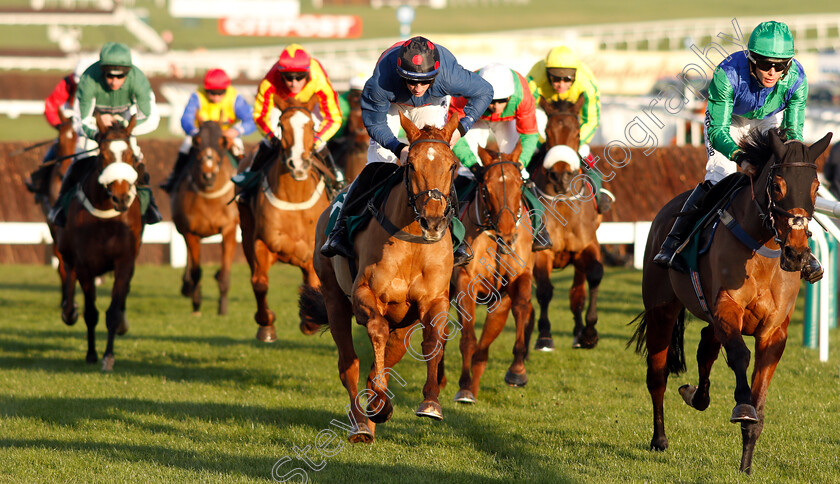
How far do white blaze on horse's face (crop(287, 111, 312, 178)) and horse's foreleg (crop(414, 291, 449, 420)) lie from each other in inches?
109

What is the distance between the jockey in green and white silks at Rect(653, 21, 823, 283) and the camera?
16.5 ft

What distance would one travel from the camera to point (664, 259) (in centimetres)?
541

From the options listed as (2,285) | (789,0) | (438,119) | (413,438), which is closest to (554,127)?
(438,119)

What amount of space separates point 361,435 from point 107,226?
3.86m

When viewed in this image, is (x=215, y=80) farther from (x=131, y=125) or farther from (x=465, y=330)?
(x=465, y=330)

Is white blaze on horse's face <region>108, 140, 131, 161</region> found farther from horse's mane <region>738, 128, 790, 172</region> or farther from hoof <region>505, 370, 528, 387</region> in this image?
horse's mane <region>738, 128, 790, 172</region>

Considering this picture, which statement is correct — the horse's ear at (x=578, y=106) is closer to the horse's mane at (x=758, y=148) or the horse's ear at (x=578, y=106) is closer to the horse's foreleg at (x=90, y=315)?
the horse's mane at (x=758, y=148)

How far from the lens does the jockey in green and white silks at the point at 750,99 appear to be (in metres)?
5.04

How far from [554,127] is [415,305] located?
10.4 ft

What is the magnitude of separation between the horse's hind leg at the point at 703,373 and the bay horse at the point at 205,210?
19.1 feet

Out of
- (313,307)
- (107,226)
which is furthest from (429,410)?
(107,226)

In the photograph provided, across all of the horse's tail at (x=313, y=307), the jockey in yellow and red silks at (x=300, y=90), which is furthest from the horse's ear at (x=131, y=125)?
the horse's tail at (x=313, y=307)

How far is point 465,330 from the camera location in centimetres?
655

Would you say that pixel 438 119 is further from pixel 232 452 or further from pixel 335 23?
pixel 335 23
